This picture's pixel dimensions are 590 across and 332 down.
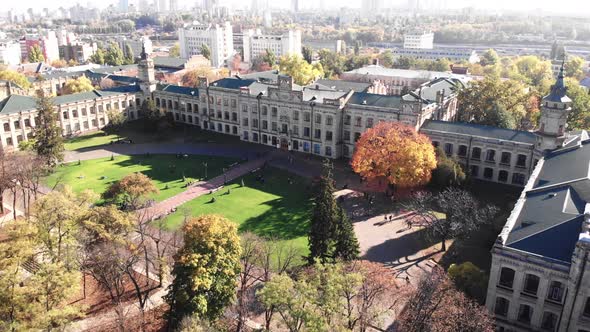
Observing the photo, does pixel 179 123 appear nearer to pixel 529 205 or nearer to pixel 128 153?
pixel 128 153

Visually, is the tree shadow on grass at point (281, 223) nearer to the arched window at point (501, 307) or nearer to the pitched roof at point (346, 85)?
the arched window at point (501, 307)

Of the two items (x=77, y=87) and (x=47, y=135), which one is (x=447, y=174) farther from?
(x=77, y=87)

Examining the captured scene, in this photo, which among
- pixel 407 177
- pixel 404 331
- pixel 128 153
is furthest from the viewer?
pixel 128 153

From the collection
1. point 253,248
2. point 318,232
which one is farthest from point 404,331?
point 253,248

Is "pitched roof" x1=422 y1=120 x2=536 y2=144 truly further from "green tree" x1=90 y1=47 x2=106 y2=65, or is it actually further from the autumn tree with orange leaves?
"green tree" x1=90 y1=47 x2=106 y2=65

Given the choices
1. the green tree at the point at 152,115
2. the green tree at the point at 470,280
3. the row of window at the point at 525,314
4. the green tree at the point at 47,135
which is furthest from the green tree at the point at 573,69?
→ the green tree at the point at 47,135

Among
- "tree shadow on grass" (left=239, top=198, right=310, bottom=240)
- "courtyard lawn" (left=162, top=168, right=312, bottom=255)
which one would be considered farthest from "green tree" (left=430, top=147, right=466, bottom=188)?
"tree shadow on grass" (left=239, top=198, right=310, bottom=240)

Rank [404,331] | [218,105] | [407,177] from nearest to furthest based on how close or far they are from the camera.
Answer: [404,331]
[407,177]
[218,105]
